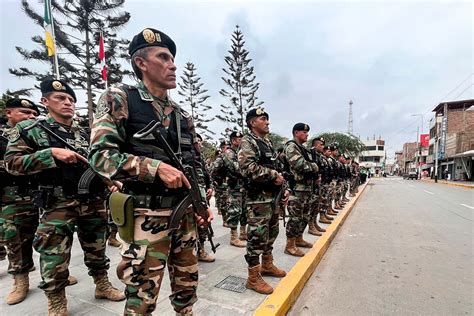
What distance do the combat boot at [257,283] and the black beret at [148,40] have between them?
229 centimetres

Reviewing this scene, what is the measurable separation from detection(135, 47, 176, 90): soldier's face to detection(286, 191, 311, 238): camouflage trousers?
2.94m

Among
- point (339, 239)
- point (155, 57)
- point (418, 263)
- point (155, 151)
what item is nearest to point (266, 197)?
point (155, 151)

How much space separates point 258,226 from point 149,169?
71.0 inches

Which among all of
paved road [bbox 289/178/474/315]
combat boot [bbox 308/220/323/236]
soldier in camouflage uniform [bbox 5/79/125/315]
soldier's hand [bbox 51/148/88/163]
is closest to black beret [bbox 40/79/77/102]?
soldier in camouflage uniform [bbox 5/79/125/315]

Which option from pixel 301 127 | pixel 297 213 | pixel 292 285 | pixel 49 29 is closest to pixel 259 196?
pixel 292 285

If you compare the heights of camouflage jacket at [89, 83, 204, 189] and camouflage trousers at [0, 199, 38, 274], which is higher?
camouflage jacket at [89, 83, 204, 189]

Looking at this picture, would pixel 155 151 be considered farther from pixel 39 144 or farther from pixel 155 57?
pixel 39 144

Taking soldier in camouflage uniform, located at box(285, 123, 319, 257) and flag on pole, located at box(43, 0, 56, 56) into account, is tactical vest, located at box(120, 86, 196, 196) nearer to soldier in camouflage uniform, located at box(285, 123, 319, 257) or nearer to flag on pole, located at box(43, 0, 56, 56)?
soldier in camouflage uniform, located at box(285, 123, 319, 257)

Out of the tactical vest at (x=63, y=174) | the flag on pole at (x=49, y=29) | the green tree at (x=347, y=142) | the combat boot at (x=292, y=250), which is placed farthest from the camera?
the green tree at (x=347, y=142)

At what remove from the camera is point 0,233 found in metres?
2.67

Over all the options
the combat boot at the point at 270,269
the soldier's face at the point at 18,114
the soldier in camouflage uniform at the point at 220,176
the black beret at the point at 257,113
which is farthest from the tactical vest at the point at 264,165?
the soldier's face at the point at 18,114

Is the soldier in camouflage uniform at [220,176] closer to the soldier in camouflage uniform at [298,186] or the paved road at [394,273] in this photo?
the soldier in camouflage uniform at [298,186]

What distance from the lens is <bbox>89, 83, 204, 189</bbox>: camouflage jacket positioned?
1.37 metres

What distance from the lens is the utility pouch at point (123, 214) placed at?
57.6 inches
